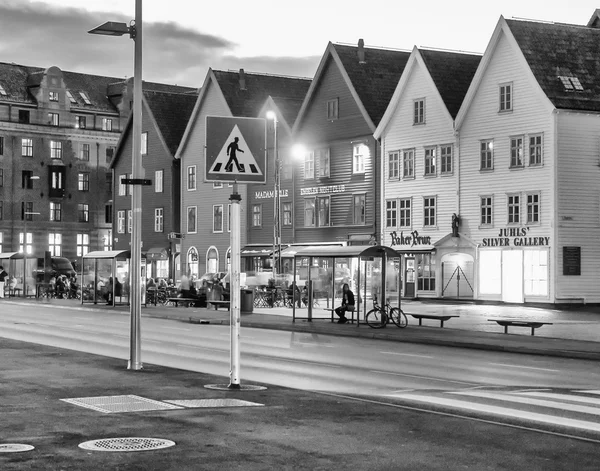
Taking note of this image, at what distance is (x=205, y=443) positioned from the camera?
10.2m

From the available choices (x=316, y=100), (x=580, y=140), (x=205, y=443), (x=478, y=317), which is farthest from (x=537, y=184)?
(x=205, y=443)

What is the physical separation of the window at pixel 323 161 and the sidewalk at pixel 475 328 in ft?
58.7

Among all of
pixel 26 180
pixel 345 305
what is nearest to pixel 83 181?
pixel 26 180

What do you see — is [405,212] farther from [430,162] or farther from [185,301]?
[185,301]

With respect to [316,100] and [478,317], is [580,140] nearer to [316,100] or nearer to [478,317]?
[478,317]

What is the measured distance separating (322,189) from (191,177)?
1491 cm

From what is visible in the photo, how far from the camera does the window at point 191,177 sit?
80550mm

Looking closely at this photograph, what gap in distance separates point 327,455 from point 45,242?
107 metres

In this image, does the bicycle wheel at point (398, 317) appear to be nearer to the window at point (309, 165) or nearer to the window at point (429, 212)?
the window at point (429, 212)

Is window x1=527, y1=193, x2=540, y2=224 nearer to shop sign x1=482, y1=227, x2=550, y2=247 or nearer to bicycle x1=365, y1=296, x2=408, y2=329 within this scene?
shop sign x1=482, y1=227, x2=550, y2=247

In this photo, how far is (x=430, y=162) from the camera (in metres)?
61.5

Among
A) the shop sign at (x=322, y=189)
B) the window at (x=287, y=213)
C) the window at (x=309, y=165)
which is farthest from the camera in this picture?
the window at (x=287, y=213)

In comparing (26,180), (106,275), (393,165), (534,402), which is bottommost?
(534,402)

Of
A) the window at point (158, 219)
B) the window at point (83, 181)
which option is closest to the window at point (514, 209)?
the window at point (158, 219)
